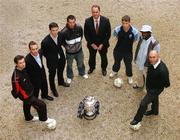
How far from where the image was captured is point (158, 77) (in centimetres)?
652

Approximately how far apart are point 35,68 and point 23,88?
0.52 metres

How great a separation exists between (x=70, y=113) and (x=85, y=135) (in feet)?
2.19

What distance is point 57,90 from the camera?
8.13 meters

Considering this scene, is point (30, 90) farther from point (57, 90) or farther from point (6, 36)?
point (6, 36)

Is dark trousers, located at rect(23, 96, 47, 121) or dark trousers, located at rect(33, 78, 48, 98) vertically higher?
dark trousers, located at rect(33, 78, 48, 98)

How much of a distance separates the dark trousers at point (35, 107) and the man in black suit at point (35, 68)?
1.28 feet

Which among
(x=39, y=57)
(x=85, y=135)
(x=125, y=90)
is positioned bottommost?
(x=85, y=135)

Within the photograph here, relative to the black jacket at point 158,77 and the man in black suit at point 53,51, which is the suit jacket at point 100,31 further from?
the black jacket at point 158,77

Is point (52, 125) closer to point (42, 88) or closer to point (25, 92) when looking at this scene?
point (42, 88)

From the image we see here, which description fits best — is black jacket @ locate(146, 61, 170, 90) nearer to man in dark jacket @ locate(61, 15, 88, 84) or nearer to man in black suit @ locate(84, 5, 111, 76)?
man in black suit @ locate(84, 5, 111, 76)

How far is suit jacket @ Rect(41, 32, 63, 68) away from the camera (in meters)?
7.09

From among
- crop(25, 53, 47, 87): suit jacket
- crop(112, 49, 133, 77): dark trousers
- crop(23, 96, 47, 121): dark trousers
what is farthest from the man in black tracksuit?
crop(112, 49, 133, 77): dark trousers

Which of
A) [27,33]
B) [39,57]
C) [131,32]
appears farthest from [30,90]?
[27,33]

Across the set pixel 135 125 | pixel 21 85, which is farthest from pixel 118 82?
pixel 21 85
